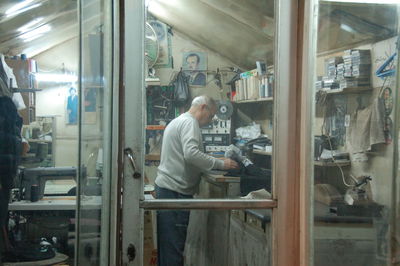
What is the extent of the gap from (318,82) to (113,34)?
893mm

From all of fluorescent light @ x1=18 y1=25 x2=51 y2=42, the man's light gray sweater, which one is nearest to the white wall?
the man's light gray sweater

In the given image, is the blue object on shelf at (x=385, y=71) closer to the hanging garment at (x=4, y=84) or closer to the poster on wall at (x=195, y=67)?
the poster on wall at (x=195, y=67)

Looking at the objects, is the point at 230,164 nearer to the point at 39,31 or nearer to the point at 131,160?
the point at 131,160

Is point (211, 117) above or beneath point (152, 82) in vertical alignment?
beneath

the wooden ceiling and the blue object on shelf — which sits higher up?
the wooden ceiling

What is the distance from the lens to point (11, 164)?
0.92 m

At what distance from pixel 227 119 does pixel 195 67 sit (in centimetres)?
27

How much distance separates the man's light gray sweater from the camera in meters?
1.76

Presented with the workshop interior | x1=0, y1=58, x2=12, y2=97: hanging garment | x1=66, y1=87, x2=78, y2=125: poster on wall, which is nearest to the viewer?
x1=0, y1=58, x2=12, y2=97: hanging garment

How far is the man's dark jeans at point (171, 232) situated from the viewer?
1.76 meters

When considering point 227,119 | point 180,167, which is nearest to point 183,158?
point 180,167

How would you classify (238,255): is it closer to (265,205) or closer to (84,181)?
(265,205)

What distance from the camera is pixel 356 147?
72.2 inches

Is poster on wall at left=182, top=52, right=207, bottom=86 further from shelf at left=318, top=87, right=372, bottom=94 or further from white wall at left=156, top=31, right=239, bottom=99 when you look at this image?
shelf at left=318, top=87, right=372, bottom=94
